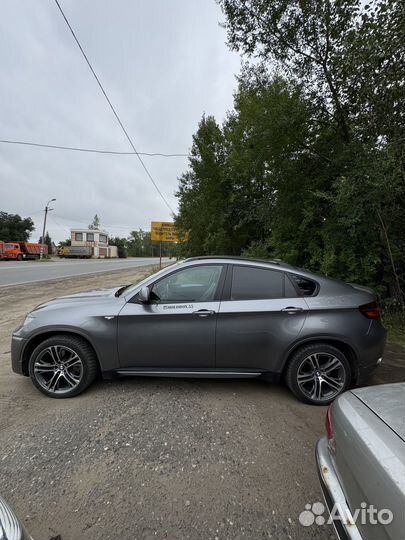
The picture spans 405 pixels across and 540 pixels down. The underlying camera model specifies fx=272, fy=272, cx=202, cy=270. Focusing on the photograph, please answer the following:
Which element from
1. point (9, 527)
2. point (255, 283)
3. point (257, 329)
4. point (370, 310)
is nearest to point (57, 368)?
point (9, 527)

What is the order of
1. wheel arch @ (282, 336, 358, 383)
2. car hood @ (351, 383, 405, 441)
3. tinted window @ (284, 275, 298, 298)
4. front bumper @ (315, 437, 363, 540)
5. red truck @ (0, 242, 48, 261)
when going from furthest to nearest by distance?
red truck @ (0, 242, 48, 261), tinted window @ (284, 275, 298, 298), wheel arch @ (282, 336, 358, 383), car hood @ (351, 383, 405, 441), front bumper @ (315, 437, 363, 540)

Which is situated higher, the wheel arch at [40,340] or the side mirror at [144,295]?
the side mirror at [144,295]

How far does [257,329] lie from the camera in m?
2.79

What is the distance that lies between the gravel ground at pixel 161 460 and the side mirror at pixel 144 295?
39.4 inches

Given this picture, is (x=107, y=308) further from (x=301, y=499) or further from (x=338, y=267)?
(x=338, y=267)

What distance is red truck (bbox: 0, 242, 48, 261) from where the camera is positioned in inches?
1335

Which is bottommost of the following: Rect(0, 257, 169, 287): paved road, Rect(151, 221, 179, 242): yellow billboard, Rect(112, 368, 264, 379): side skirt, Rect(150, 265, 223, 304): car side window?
Rect(0, 257, 169, 287): paved road

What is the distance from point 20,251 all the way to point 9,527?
41505 millimetres

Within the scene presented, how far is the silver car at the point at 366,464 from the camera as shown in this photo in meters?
0.97

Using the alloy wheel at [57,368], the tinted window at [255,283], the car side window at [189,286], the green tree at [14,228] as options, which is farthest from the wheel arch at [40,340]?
the green tree at [14,228]

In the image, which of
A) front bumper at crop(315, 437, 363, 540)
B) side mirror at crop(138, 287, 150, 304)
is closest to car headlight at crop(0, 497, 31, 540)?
front bumper at crop(315, 437, 363, 540)

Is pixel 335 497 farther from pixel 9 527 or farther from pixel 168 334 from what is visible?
pixel 168 334

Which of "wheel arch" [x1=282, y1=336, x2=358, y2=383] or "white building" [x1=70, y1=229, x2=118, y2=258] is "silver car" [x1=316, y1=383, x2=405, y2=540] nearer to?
"wheel arch" [x1=282, y1=336, x2=358, y2=383]

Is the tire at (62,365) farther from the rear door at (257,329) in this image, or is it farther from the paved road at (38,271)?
the paved road at (38,271)
